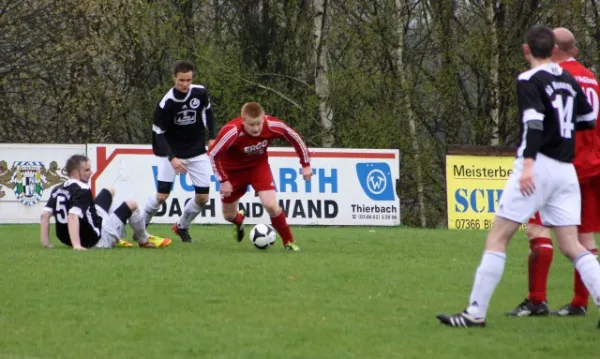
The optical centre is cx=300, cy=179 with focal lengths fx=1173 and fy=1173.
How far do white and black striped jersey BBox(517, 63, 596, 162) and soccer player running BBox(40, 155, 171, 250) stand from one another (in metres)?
6.54

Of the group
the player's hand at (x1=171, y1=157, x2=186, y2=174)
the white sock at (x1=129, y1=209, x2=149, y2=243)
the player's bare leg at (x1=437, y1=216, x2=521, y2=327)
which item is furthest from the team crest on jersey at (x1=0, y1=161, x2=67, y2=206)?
the player's bare leg at (x1=437, y1=216, x2=521, y2=327)

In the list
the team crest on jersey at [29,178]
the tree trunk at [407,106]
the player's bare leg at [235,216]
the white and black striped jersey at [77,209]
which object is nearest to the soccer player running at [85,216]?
the white and black striped jersey at [77,209]

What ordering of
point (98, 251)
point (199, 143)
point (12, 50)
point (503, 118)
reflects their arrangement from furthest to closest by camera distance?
1. point (503, 118)
2. point (12, 50)
3. point (199, 143)
4. point (98, 251)

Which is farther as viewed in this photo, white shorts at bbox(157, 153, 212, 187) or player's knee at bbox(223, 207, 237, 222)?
white shorts at bbox(157, 153, 212, 187)

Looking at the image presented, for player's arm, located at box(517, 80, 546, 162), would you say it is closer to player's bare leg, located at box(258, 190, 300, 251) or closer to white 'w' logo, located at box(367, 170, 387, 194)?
player's bare leg, located at box(258, 190, 300, 251)

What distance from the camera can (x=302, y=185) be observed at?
1967 cm

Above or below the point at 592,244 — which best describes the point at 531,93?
above

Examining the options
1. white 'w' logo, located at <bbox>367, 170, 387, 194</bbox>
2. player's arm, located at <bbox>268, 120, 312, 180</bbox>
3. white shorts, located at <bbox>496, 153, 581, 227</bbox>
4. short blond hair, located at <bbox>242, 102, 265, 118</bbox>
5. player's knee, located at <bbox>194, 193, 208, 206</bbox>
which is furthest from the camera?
white 'w' logo, located at <bbox>367, 170, 387, 194</bbox>

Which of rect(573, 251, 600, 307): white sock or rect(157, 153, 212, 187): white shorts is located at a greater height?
rect(157, 153, 212, 187): white shorts

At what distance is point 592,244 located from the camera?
8.12 meters

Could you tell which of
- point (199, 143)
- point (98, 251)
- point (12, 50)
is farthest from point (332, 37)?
point (98, 251)

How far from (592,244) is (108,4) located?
64.8ft

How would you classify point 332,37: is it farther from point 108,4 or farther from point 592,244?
point 592,244

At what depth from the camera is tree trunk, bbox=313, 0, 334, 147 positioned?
27.6 metres
